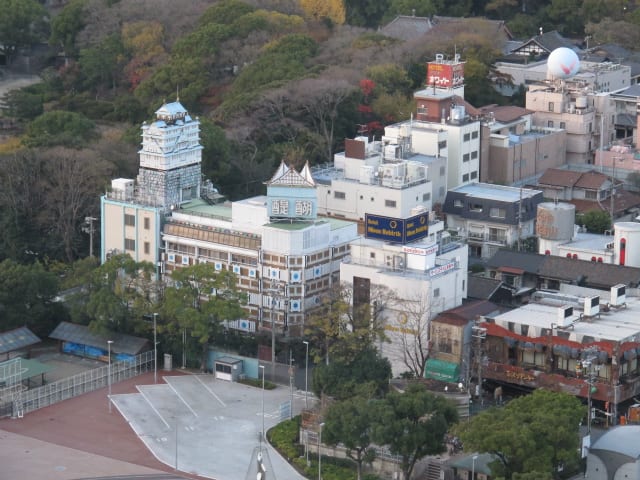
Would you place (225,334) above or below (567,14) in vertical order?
below

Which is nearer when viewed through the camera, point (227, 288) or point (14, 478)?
point (14, 478)

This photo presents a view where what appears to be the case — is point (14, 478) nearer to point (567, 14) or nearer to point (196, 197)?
point (196, 197)

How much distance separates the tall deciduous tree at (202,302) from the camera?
8069 cm

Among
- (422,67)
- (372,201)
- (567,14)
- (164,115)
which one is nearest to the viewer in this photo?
(164,115)

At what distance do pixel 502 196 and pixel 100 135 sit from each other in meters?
25.1

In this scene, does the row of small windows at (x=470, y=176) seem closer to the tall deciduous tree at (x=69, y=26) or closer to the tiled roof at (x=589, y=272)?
the tiled roof at (x=589, y=272)

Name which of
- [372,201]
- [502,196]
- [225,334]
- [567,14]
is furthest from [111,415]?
[567,14]

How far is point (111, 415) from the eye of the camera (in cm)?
7675

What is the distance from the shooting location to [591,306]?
7888 centimetres

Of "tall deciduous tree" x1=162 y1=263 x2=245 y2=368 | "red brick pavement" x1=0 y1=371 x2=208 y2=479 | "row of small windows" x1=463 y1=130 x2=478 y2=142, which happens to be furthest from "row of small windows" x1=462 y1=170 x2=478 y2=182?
"red brick pavement" x1=0 y1=371 x2=208 y2=479

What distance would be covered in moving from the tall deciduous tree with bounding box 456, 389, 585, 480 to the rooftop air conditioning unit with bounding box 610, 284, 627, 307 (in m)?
14.0

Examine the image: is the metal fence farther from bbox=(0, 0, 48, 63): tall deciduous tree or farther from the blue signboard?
bbox=(0, 0, 48, 63): tall deciduous tree

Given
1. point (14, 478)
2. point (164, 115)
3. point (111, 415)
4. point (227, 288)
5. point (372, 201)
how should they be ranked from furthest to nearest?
point (372, 201) < point (164, 115) < point (227, 288) < point (111, 415) < point (14, 478)

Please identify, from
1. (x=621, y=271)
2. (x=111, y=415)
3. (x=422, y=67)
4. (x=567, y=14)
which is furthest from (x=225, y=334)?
(x=567, y=14)
